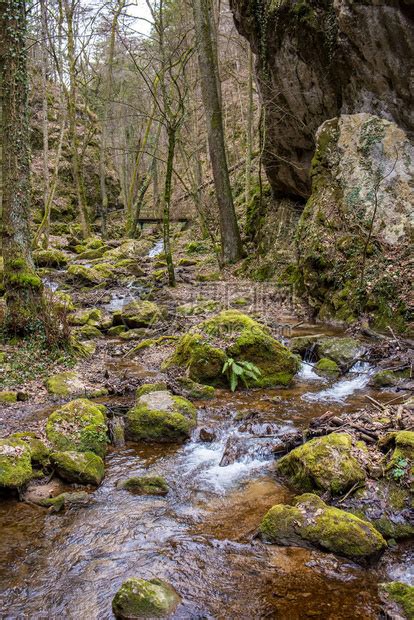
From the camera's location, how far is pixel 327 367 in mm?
7645

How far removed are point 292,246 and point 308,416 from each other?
9.08 m

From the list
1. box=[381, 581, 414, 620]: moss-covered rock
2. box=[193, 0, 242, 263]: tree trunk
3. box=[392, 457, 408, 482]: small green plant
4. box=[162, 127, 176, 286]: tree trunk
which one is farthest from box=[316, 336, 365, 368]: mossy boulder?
box=[193, 0, 242, 263]: tree trunk

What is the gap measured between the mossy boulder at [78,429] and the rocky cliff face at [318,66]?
906cm

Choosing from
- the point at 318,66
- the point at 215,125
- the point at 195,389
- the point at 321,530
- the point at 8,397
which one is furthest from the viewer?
the point at 215,125

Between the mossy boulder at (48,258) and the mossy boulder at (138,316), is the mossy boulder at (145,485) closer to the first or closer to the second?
the mossy boulder at (138,316)

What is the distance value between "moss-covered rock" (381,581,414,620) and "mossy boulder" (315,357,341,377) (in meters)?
4.64

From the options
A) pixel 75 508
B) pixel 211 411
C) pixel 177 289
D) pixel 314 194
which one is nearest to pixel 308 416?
pixel 211 411

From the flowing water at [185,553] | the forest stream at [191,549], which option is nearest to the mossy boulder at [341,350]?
the forest stream at [191,549]

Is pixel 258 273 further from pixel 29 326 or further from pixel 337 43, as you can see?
pixel 29 326

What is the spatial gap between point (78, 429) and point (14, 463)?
954mm

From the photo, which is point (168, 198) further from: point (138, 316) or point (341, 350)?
point (341, 350)

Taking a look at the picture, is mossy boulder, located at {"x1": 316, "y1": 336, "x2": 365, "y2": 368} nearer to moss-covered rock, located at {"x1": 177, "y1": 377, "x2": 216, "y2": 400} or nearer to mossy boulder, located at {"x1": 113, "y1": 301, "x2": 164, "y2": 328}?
moss-covered rock, located at {"x1": 177, "y1": 377, "x2": 216, "y2": 400}

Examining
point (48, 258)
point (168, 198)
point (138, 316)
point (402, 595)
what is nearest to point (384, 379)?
point (402, 595)

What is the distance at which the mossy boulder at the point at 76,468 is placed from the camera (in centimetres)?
455
